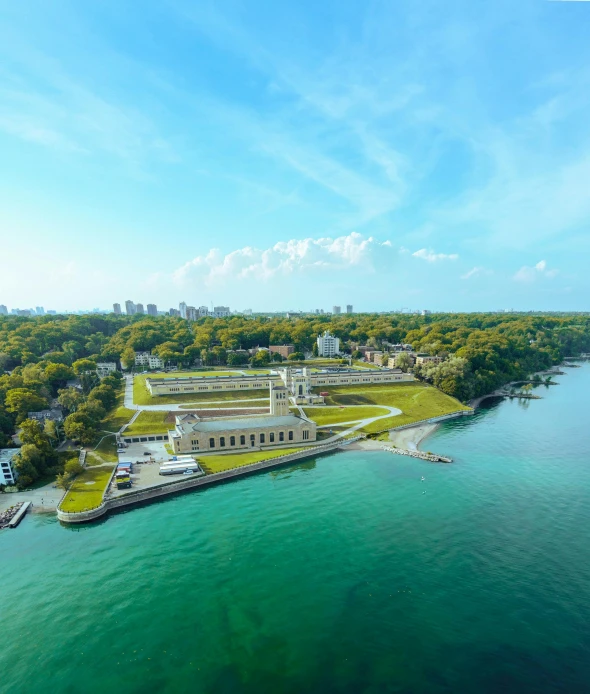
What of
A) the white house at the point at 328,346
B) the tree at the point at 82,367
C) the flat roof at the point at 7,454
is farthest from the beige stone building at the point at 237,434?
the white house at the point at 328,346

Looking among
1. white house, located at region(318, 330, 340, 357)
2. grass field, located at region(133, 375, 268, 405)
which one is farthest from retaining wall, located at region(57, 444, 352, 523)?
white house, located at region(318, 330, 340, 357)

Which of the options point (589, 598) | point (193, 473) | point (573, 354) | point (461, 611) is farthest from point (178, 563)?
point (573, 354)

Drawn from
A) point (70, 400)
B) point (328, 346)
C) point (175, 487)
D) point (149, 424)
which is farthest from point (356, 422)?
point (328, 346)

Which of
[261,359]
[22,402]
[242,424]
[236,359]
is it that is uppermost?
[261,359]

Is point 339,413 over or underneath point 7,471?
over

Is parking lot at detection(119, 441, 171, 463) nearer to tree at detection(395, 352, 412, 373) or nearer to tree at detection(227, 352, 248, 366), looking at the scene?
tree at detection(227, 352, 248, 366)

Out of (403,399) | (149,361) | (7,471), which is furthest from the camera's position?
(149,361)

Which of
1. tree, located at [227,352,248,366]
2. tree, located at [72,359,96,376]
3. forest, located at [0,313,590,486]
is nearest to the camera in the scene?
forest, located at [0,313,590,486]

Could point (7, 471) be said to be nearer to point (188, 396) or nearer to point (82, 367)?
point (188, 396)
